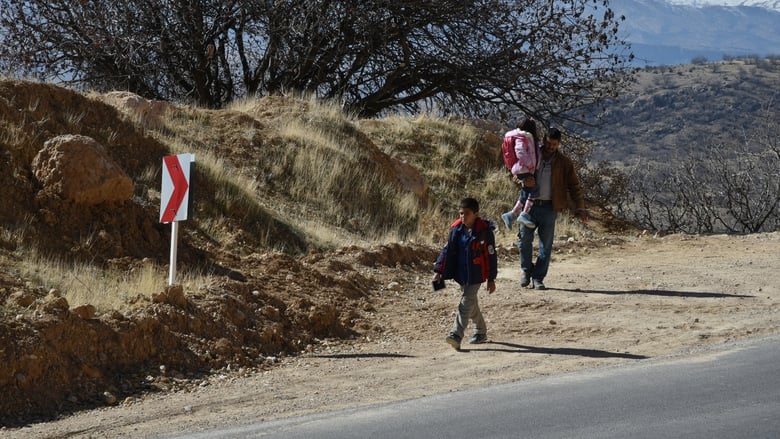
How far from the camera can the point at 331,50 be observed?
21.1 meters

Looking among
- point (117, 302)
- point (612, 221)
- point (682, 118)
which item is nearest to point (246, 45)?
point (612, 221)

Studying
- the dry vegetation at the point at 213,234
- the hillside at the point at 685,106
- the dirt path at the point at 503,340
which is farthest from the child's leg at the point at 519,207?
the hillside at the point at 685,106

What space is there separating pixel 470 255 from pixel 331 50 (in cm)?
1315

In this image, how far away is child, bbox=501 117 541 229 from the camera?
1093 cm

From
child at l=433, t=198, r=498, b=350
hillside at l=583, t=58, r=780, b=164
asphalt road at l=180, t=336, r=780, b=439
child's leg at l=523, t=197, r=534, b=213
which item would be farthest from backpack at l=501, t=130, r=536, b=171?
hillside at l=583, t=58, r=780, b=164

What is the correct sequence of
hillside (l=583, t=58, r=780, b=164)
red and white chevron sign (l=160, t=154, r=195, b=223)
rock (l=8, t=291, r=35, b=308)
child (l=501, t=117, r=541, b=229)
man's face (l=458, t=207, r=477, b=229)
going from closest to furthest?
1. rock (l=8, t=291, r=35, b=308)
2. man's face (l=458, t=207, r=477, b=229)
3. red and white chevron sign (l=160, t=154, r=195, b=223)
4. child (l=501, t=117, r=541, b=229)
5. hillside (l=583, t=58, r=780, b=164)

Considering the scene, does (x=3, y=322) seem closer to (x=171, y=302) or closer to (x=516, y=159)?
(x=171, y=302)

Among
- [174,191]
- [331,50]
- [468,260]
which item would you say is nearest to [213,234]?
[174,191]

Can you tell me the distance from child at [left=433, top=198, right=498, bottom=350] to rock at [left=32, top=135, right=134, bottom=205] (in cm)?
438

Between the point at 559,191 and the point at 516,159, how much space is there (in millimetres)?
583

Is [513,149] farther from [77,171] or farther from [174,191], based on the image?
[77,171]

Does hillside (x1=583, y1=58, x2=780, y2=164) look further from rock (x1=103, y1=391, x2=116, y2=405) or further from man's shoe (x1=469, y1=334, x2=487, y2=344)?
rock (x1=103, y1=391, x2=116, y2=405)

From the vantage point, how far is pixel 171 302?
28.7ft

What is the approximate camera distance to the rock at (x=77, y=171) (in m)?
11.0
